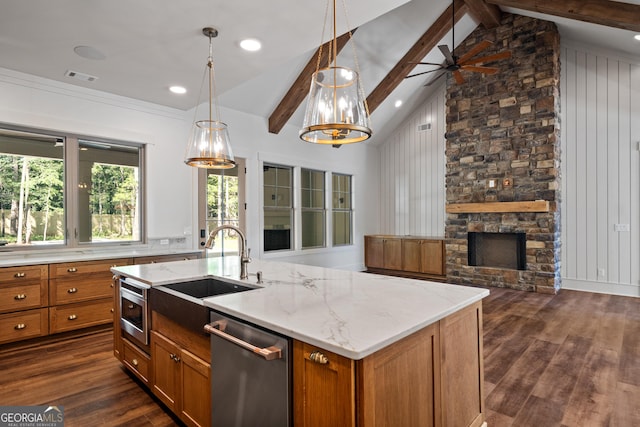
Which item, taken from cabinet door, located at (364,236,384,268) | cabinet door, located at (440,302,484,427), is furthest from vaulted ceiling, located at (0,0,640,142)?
cabinet door, located at (364,236,384,268)

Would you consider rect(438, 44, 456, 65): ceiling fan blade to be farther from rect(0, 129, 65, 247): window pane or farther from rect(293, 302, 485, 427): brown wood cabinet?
rect(0, 129, 65, 247): window pane

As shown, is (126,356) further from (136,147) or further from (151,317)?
(136,147)

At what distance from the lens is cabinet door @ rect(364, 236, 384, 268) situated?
7.94 m

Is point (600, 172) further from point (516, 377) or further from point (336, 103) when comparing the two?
point (336, 103)

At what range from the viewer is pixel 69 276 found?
3.69 m

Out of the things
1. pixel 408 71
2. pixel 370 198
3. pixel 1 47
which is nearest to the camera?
pixel 1 47

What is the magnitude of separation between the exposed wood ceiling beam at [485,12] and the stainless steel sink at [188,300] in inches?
222

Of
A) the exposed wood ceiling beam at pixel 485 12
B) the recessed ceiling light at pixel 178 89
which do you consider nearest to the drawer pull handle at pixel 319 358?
the recessed ceiling light at pixel 178 89

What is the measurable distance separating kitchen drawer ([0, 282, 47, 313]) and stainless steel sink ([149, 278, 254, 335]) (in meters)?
2.02

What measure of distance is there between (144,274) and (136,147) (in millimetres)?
2859

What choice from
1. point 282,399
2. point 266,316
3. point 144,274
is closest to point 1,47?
point 144,274

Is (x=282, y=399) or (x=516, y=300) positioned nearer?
(x=282, y=399)

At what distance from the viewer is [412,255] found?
24.2 feet

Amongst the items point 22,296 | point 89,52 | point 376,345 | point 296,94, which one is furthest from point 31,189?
point 376,345
